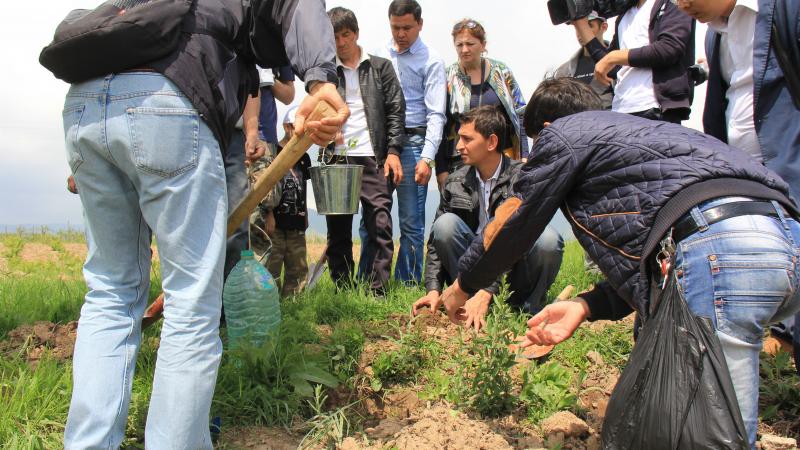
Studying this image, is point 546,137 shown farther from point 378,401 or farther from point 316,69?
point 378,401

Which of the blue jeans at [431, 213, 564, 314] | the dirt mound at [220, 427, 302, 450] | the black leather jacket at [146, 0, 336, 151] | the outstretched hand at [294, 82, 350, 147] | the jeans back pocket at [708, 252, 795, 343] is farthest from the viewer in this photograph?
the blue jeans at [431, 213, 564, 314]

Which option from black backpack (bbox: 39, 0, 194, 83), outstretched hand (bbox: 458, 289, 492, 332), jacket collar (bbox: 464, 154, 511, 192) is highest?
black backpack (bbox: 39, 0, 194, 83)

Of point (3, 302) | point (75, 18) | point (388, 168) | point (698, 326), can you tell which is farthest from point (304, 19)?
point (3, 302)

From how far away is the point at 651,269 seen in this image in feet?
6.68

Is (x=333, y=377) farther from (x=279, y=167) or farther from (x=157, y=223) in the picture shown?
(x=157, y=223)

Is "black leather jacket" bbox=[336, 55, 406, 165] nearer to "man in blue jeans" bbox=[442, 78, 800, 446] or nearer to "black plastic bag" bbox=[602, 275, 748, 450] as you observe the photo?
"man in blue jeans" bbox=[442, 78, 800, 446]

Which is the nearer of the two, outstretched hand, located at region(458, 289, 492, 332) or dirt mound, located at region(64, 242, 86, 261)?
outstretched hand, located at region(458, 289, 492, 332)

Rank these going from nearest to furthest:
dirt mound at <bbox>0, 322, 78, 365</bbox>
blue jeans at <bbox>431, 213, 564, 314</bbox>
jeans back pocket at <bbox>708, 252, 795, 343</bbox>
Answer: jeans back pocket at <bbox>708, 252, 795, 343</bbox> → dirt mound at <bbox>0, 322, 78, 365</bbox> → blue jeans at <bbox>431, 213, 564, 314</bbox>

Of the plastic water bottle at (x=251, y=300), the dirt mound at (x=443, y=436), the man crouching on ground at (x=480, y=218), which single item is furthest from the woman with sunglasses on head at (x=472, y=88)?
the dirt mound at (x=443, y=436)

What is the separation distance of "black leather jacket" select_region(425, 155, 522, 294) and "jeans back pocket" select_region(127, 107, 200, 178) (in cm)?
249

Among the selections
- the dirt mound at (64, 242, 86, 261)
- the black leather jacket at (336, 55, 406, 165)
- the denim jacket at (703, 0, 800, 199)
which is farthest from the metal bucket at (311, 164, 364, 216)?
the dirt mound at (64, 242, 86, 261)

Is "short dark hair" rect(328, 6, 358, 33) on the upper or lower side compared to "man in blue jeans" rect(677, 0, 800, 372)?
upper

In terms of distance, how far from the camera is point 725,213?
1.87m

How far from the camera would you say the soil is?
8.15 meters
